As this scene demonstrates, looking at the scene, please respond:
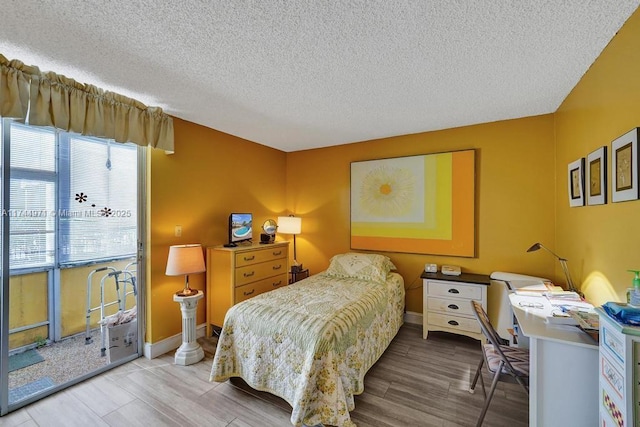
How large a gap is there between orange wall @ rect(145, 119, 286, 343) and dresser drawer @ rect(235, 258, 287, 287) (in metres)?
0.52

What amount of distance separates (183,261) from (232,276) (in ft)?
1.85

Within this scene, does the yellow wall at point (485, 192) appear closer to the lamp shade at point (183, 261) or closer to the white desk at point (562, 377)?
the lamp shade at point (183, 261)

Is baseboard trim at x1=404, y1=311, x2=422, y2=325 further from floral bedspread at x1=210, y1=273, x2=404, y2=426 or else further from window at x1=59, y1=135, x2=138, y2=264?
window at x1=59, y1=135, x2=138, y2=264

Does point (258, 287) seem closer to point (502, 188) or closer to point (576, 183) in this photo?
point (502, 188)

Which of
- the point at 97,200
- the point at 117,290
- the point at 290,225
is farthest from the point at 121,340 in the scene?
the point at 290,225

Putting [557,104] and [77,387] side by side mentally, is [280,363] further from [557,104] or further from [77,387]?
[557,104]

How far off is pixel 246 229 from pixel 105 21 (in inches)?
95.4

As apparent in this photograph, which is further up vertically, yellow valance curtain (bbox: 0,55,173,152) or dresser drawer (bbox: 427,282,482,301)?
yellow valance curtain (bbox: 0,55,173,152)

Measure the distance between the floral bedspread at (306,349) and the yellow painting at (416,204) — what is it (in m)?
1.26

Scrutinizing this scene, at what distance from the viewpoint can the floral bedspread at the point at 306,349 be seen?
1.72 meters

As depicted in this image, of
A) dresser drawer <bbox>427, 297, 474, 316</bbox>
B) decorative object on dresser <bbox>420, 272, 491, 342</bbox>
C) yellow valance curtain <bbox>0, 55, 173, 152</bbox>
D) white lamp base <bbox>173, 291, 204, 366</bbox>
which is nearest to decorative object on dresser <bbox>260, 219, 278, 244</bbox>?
white lamp base <bbox>173, 291, 204, 366</bbox>

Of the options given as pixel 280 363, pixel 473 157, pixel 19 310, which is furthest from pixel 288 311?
pixel 473 157

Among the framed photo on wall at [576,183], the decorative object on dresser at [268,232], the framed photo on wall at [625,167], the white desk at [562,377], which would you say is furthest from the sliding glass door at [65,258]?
the framed photo on wall at [576,183]

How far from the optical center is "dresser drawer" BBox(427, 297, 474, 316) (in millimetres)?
2824
